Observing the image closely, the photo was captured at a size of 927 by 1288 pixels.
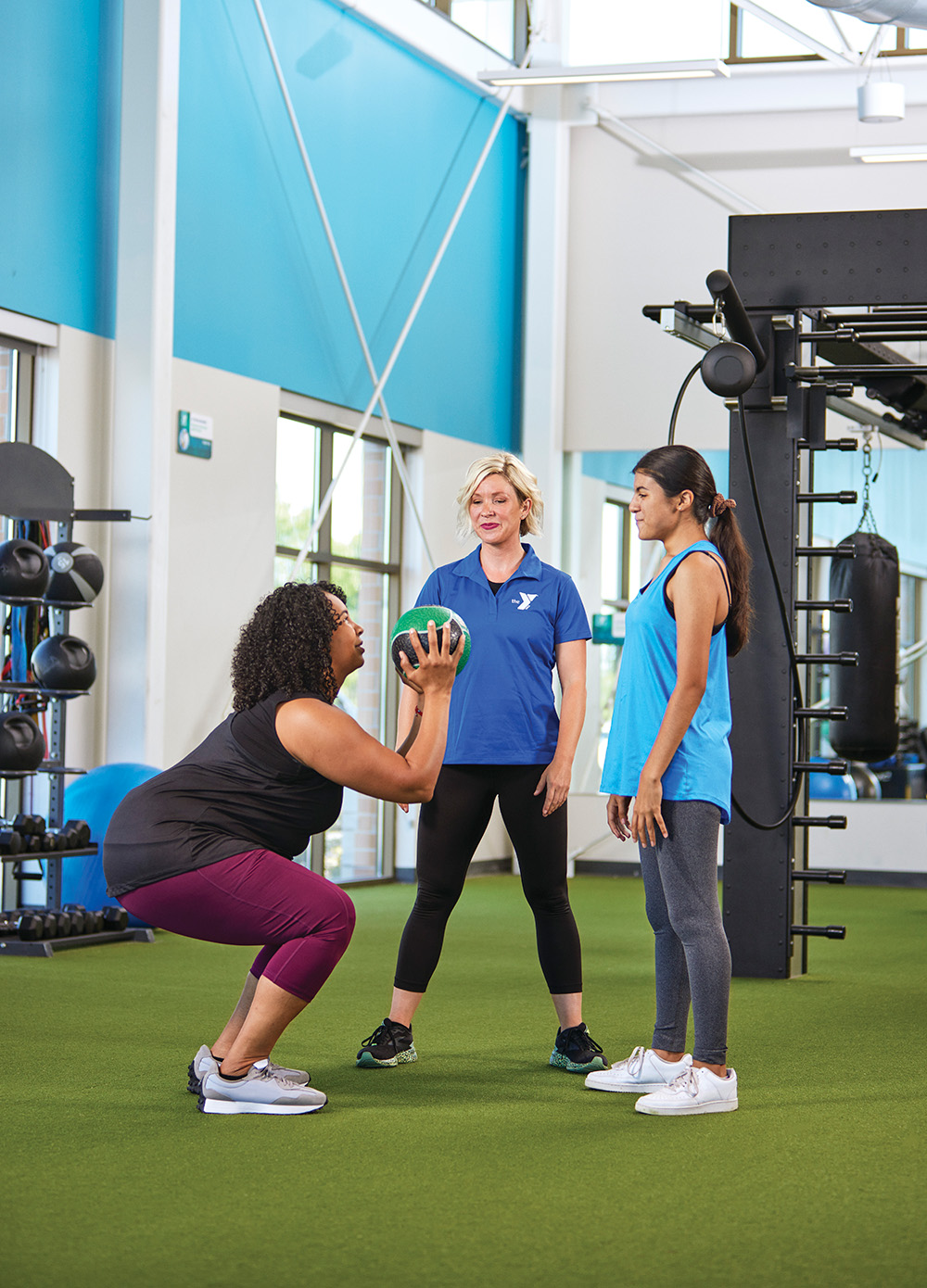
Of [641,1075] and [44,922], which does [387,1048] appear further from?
[44,922]

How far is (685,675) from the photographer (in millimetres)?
3189

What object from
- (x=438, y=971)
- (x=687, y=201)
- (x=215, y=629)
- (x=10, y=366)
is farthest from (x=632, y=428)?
(x=438, y=971)

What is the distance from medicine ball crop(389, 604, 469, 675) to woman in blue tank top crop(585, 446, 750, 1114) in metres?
0.36

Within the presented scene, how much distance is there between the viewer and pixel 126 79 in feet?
21.9

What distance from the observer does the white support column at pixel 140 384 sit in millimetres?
6648

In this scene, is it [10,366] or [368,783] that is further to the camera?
[10,366]

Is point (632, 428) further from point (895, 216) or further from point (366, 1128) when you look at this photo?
point (366, 1128)

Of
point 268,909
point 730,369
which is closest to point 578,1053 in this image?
point 268,909

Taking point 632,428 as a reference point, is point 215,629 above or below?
below

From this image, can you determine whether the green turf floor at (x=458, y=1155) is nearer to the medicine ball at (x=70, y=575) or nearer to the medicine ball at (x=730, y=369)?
the medicine ball at (x=70, y=575)

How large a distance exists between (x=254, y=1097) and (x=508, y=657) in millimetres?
1120

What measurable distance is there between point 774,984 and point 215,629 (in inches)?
124

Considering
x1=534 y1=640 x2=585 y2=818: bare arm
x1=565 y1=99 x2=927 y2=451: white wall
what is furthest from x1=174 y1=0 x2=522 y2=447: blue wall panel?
x1=534 y1=640 x2=585 y2=818: bare arm

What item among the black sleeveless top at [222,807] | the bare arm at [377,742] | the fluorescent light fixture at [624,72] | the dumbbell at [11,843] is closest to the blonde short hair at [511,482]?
the bare arm at [377,742]
